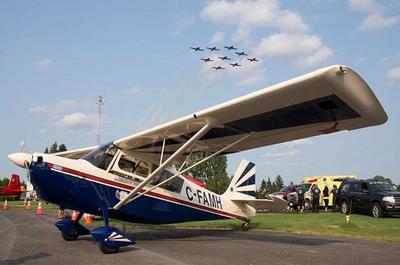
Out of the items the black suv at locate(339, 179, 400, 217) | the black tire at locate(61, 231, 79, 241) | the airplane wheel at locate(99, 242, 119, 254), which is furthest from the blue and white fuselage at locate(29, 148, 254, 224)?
the black suv at locate(339, 179, 400, 217)

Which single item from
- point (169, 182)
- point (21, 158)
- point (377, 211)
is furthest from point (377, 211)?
point (21, 158)

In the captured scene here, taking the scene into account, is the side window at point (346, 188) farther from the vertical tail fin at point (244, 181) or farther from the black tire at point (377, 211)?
the vertical tail fin at point (244, 181)

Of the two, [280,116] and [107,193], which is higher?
[280,116]

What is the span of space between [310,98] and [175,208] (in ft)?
18.3

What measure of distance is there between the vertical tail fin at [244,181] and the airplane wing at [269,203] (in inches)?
14.6

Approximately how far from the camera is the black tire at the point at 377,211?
52.2 ft

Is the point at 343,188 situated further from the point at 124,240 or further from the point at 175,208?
the point at 124,240

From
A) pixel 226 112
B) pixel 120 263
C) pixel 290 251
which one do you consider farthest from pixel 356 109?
pixel 120 263

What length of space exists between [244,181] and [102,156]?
569 cm

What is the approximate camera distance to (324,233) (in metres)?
11.6

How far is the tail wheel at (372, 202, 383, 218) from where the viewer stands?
15.9 metres

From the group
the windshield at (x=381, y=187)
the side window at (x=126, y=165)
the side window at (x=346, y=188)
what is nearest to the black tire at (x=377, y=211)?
the windshield at (x=381, y=187)

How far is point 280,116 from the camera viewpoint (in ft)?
26.7

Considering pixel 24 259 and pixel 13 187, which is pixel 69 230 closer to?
pixel 24 259
